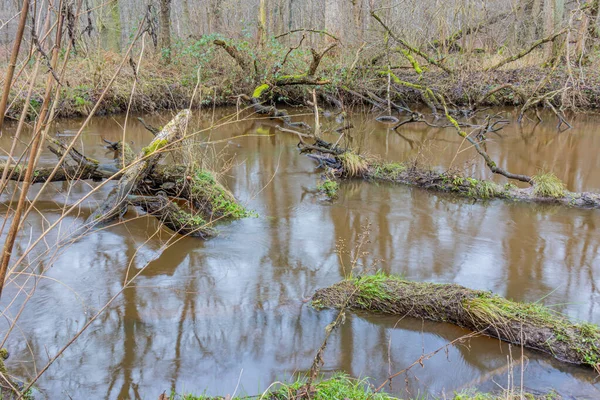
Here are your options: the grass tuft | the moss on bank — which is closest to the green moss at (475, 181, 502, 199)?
the grass tuft

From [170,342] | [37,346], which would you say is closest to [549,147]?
[170,342]

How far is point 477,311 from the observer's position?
432 cm

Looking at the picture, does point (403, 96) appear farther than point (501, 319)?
Yes

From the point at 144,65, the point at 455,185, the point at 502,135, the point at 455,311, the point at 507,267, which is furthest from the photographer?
the point at 144,65

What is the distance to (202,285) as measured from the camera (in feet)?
17.1

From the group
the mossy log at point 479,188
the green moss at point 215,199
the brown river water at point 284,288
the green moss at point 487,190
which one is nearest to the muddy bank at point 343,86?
the brown river water at point 284,288

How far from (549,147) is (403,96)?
620cm

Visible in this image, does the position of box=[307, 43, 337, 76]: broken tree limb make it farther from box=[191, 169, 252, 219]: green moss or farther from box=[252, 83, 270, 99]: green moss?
box=[191, 169, 252, 219]: green moss

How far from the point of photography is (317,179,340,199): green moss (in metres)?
8.35

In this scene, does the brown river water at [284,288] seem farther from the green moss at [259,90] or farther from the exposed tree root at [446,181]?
the green moss at [259,90]

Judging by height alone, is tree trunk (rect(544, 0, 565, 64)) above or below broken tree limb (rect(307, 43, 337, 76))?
above

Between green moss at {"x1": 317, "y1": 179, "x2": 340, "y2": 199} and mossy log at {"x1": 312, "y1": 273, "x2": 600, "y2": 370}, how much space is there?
3.51 m

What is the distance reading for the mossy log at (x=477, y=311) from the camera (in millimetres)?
3980

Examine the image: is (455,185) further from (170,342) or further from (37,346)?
(37,346)
